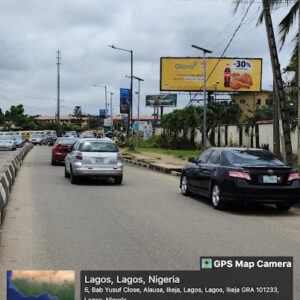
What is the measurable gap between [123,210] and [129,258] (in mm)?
4625

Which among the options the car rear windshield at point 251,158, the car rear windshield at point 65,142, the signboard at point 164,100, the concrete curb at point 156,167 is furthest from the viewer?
the signboard at point 164,100

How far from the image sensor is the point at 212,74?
61.2 m

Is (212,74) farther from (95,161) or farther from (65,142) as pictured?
(95,161)

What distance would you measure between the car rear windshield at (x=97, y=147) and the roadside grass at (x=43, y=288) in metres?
13.9

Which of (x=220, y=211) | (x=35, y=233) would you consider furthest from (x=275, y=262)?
(x=220, y=211)

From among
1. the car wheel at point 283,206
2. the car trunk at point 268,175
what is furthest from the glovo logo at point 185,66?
the car trunk at point 268,175

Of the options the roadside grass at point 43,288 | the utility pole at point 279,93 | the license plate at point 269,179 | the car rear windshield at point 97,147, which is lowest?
the roadside grass at point 43,288

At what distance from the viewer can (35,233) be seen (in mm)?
8930

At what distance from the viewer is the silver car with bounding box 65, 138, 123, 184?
17.4 m

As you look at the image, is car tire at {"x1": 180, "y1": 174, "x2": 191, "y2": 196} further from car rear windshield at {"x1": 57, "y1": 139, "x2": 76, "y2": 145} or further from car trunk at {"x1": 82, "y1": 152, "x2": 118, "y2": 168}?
car rear windshield at {"x1": 57, "y1": 139, "x2": 76, "y2": 145}

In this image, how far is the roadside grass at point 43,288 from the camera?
393cm

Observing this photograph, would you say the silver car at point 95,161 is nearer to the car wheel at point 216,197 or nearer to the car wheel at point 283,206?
the car wheel at point 216,197

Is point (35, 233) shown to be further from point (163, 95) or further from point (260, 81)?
point (163, 95)
